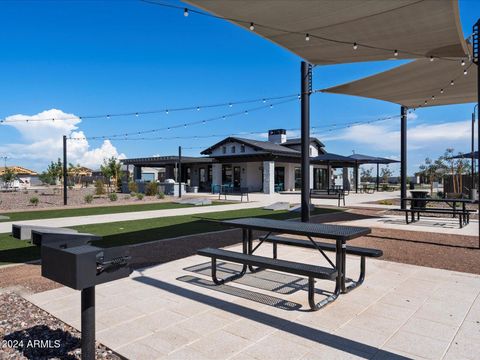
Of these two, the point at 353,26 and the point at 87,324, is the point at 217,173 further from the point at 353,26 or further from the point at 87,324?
the point at 87,324

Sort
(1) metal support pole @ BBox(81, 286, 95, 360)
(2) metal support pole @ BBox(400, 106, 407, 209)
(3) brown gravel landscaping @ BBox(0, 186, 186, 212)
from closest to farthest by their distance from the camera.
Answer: (1) metal support pole @ BBox(81, 286, 95, 360)
(2) metal support pole @ BBox(400, 106, 407, 209)
(3) brown gravel landscaping @ BBox(0, 186, 186, 212)

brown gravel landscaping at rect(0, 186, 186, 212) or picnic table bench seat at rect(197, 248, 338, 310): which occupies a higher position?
picnic table bench seat at rect(197, 248, 338, 310)

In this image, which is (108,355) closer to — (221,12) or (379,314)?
(379,314)

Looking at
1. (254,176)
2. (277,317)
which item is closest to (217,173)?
(254,176)

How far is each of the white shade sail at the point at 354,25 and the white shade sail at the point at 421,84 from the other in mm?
1067

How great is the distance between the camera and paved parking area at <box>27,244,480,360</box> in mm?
2764

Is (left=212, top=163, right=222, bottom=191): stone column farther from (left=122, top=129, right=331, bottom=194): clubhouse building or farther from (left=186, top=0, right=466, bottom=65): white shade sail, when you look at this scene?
(left=186, top=0, right=466, bottom=65): white shade sail

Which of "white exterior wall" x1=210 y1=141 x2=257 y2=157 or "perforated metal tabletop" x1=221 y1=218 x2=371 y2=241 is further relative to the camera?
"white exterior wall" x1=210 y1=141 x2=257 y2=157

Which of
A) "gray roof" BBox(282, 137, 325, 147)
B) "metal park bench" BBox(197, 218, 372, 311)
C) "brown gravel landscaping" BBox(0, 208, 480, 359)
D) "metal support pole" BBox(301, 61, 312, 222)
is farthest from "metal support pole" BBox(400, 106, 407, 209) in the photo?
"gray roof" BBox(282, 137, 325, 147)

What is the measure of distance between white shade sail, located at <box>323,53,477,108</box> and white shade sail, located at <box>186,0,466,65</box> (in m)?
1.07

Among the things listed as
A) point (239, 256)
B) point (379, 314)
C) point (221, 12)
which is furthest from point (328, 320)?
point (221, 12)

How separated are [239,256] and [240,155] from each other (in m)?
23.9

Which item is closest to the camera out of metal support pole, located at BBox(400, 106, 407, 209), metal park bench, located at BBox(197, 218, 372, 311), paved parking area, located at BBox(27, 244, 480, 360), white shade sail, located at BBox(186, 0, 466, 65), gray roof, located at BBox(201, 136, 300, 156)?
paved parking area, located at BBox(27, 244, 480, 360)

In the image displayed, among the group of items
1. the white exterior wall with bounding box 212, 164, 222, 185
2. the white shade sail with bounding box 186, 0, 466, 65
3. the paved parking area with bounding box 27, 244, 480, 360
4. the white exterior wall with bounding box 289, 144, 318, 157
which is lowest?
the paved parking area with bounding box 27, 244, 480, 360
